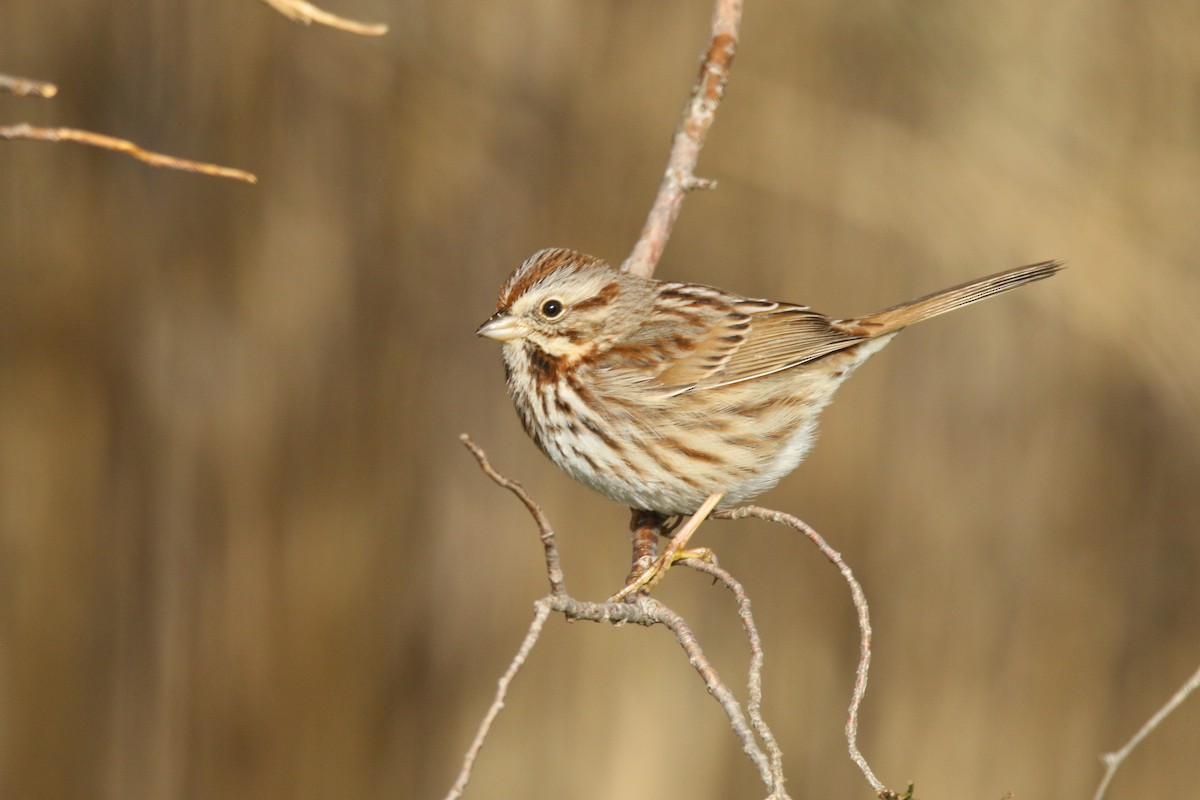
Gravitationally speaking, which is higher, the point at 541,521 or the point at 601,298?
the point at 601,298

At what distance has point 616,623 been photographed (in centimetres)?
251

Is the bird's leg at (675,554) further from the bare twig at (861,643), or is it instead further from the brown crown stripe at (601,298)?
the brown crown stripe at (601,298)

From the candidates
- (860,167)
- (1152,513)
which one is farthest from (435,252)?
(1152,513)

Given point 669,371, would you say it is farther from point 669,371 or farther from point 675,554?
point 675,554

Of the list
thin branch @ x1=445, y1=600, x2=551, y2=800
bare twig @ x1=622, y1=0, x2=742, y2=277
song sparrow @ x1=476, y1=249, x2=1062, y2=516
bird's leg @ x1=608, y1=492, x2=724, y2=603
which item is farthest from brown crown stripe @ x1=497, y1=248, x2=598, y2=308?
thin branch @ x1=445, y1=600, x2=551, y2=800

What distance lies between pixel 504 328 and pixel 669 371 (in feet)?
1.64

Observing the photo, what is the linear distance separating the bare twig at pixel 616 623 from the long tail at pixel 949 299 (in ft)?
4.33

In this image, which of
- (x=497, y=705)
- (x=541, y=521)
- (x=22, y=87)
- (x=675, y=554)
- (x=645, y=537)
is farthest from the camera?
(x=645, y=537)

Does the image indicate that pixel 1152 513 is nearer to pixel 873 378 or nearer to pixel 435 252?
pixel 873 378

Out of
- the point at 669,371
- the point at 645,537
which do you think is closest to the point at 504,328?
the point at 669,371

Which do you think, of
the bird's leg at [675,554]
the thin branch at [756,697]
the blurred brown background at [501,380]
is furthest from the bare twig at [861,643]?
the blurred brown background at [501,380]

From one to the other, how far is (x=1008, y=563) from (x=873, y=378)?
101 cm

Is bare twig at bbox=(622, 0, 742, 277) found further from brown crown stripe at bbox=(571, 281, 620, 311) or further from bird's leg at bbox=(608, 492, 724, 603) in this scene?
bird's leg at bbox=(608, 492, 724, 603)

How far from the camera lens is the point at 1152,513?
5.38 m
